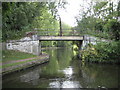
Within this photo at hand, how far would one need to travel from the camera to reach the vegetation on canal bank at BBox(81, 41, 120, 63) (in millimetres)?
21069

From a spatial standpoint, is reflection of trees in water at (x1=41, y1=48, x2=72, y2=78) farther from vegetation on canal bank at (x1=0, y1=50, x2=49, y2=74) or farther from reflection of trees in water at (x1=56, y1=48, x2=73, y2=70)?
vegetation on canal bank at (x1=0, y1=50, x2=49, y2=74)

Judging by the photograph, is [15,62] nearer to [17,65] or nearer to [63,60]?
[17,65]

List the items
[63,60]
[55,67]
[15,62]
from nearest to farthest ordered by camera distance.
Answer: [15,62]
[55,67]
[63,60]

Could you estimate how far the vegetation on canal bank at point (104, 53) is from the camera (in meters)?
21.1

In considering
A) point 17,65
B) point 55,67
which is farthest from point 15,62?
point 55,67

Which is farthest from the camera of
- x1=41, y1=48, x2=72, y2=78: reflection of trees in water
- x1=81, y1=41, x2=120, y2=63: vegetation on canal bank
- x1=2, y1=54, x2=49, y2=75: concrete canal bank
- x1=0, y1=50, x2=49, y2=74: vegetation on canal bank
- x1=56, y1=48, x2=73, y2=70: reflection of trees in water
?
x1=56, y1=48, x2=73, y2=70: reflection of trees in water

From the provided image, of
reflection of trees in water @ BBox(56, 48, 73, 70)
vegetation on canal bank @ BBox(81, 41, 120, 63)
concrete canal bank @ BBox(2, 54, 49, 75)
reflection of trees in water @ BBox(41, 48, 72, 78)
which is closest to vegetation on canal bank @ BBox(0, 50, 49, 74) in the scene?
concrete canal bank @ BBox(2, 54, 49, 75)

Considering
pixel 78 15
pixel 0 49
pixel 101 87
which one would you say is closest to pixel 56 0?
pixel 0 49

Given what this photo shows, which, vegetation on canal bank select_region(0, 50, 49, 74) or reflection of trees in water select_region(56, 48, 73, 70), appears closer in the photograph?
vegetation on canal bank select_region(0, 50, 49, 74)

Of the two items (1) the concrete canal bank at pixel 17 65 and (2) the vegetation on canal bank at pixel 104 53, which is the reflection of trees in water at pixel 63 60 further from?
(2) the vegetation on canal bank at pixel 104 53

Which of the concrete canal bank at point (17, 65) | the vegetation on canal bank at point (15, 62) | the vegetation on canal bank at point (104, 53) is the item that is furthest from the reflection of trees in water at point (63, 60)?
the vegetation on canal bank at point (104, 53)

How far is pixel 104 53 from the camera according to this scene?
70.8 ft

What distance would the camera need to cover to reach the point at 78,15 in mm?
45781

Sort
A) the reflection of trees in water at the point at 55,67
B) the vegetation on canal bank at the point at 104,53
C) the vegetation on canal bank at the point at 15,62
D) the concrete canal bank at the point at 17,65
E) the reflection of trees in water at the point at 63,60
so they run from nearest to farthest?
the concrete canal bank at the point at 17,65 → the vegetation on canal bank at the point at 15,62 → the reflection of trees in water at the point at 55,67 → the vegetation on canal bank at the point at 104,53 → the reflection of trees in water at the point at 63,60
